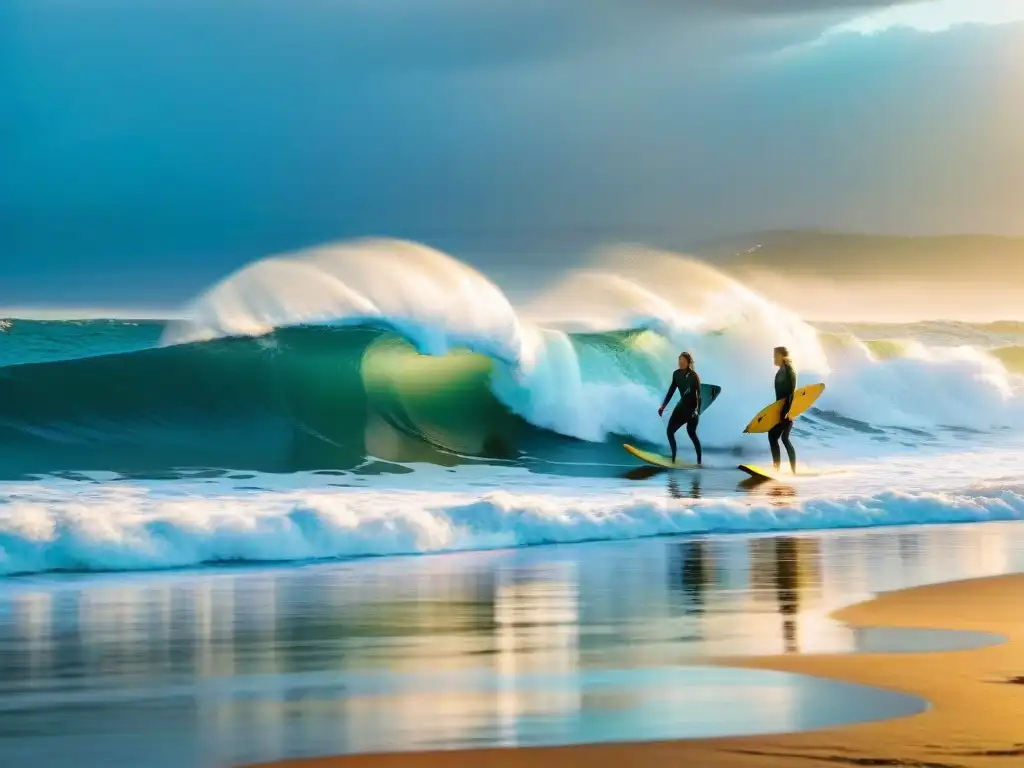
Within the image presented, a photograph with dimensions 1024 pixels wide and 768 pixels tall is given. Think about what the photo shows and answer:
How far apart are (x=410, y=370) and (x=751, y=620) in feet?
45.0

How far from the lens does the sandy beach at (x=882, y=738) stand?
444cm

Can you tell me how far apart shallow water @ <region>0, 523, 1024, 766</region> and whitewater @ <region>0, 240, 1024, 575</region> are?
69 cm

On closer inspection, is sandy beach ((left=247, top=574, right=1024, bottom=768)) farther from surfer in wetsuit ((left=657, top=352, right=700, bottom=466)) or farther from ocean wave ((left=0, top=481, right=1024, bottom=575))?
surfer in wetsuit ((left=657, top=352, right=700, bottom=466))

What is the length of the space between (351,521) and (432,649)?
3725 millimetres

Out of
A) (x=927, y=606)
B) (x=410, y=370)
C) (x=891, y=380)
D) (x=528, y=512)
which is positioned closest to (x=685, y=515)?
(x=528, y=512)

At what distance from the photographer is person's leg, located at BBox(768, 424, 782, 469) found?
1631cm

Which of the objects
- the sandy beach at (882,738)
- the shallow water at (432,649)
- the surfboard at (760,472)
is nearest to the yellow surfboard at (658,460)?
the surfboard at (760,472)

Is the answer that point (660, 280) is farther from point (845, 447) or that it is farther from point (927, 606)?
point (927, 606)

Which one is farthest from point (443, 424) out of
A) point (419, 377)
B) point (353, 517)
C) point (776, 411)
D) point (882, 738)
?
point (882, 738)

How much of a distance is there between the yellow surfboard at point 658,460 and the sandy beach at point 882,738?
1115 centimetres

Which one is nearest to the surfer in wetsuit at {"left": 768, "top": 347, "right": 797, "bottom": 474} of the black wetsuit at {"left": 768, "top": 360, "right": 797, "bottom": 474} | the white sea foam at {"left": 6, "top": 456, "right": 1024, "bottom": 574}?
the black wetsuit at {"left": 768, "top": 360, "right": 797, "bottom": 474}

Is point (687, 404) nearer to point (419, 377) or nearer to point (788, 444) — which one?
point (788, 444)

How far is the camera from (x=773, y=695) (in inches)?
211

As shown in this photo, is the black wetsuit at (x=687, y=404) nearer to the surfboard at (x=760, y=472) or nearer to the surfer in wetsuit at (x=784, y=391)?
the surfer in wetsuit at (x=784, y=391)
